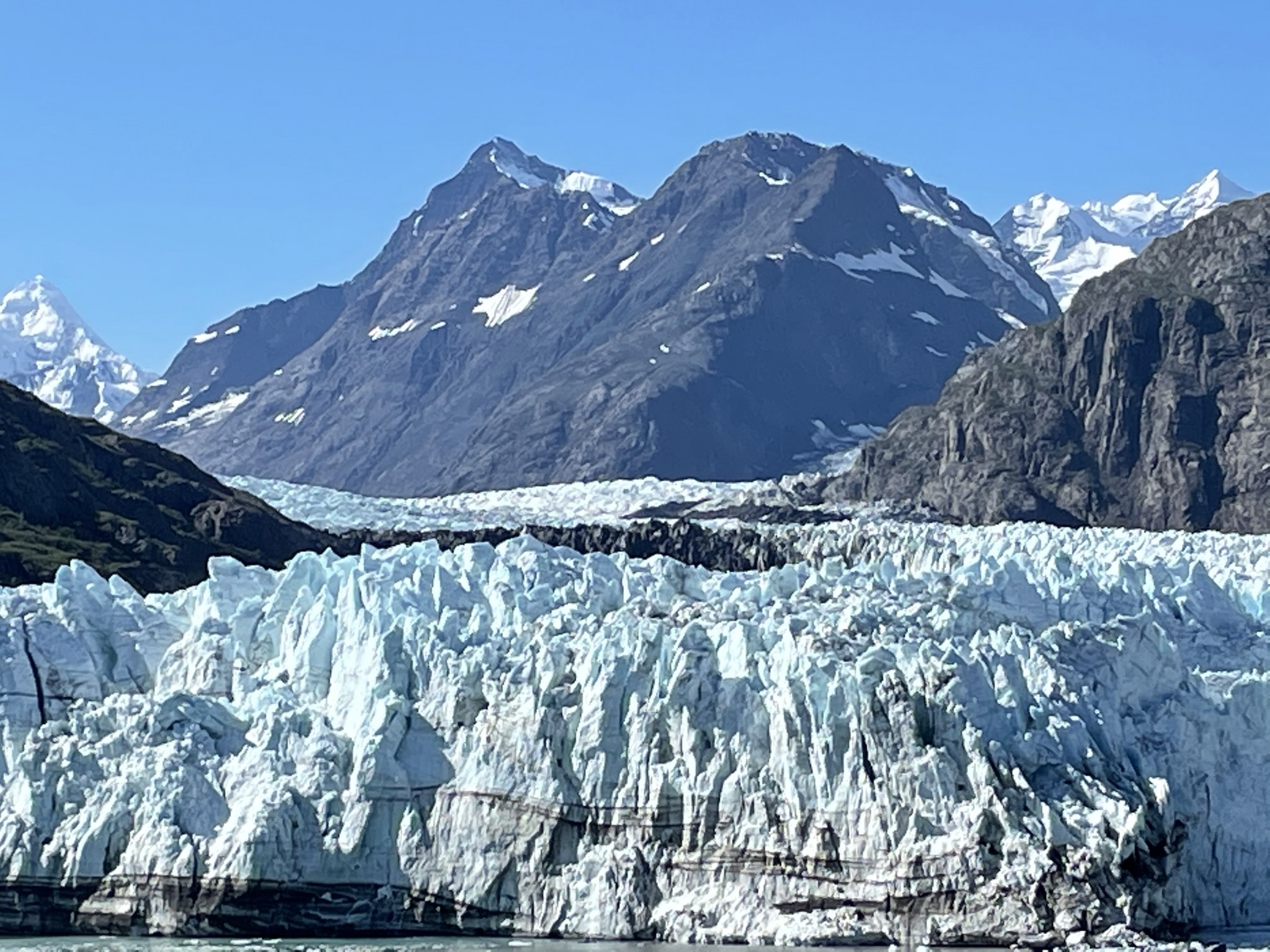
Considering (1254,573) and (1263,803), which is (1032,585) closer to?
(1263,803)

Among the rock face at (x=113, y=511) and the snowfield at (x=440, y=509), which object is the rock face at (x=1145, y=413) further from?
the rock face at (x=113, y=511)

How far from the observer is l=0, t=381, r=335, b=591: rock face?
384 ft

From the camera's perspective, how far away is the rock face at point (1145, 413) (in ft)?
581

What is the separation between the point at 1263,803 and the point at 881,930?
15.0 meters

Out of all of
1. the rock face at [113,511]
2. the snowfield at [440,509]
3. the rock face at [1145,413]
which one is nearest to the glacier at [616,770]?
the rock face at [113,511]

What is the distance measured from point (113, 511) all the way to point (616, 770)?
75.8 m

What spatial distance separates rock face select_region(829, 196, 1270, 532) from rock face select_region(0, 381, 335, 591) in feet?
225

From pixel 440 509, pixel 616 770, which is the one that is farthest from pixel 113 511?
pixel 616 770

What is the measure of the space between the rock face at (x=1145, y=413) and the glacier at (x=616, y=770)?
112299 millimetres

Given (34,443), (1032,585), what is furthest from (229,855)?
(34,443)

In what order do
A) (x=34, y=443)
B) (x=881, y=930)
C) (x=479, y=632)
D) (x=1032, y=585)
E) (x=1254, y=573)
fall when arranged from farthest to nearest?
(x=34, y=443), (x=1254, y=573), (x=1032, y=585), (x=479, y=632), (x=881, y=930)

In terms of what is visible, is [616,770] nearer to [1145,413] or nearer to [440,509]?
[440,509]

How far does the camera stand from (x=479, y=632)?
206ft

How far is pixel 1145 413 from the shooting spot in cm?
18538
